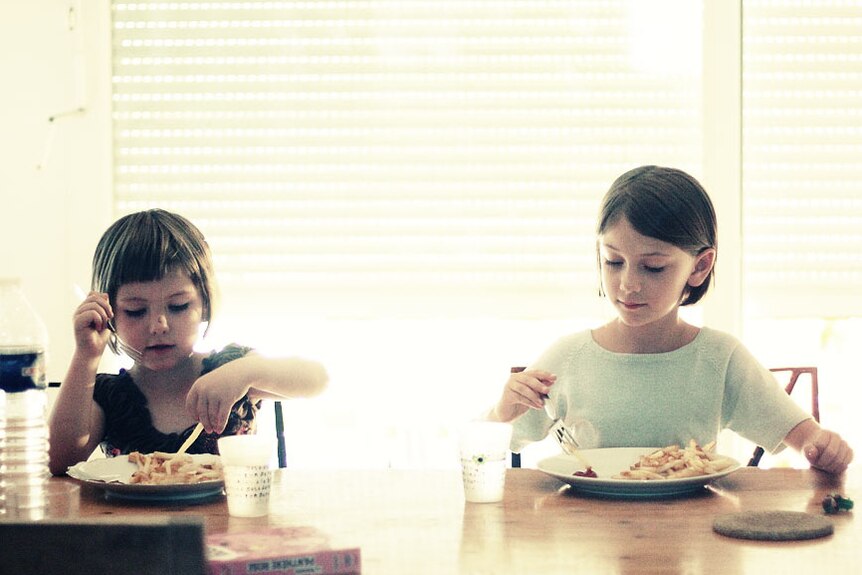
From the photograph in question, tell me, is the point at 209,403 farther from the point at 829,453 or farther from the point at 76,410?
the point at 829,453

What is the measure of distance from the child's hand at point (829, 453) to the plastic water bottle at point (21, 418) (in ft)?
3.63

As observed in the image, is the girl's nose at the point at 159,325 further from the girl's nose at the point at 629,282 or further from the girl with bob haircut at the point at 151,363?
the girl's nose at the point at 629,282

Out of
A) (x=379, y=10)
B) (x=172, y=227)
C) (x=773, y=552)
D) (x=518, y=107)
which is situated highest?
Result: (x=379, y=10)

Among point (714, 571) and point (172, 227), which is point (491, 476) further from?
point (172, 227)

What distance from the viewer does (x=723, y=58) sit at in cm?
279

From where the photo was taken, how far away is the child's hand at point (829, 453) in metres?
1.55

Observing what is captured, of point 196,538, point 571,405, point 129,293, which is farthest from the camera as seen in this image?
point 571,405

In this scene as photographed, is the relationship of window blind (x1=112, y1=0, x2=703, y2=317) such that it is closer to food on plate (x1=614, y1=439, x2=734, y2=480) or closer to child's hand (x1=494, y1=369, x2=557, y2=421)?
child's hand (x1=494, y1=369, x2=557, y2=421)

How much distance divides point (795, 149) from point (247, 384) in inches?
73.0

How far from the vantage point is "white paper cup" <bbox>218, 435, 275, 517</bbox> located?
1.31 meters

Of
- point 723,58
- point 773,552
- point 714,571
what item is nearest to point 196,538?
point 714,571

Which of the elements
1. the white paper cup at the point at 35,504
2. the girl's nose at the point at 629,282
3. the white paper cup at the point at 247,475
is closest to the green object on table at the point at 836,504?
the girl's nose at the point at 629,282

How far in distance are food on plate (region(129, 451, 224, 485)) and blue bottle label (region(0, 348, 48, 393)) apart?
0.19 meters

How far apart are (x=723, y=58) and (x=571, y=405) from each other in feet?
4.22
